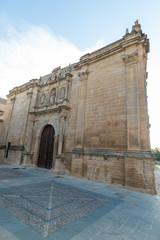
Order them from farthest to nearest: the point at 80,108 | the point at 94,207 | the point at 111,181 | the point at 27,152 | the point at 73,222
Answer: the point at 27,152
the point at 80,108
the point at 111,181
the point at 94,207
the point at 73,222

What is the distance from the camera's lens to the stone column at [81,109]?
29.2 ft

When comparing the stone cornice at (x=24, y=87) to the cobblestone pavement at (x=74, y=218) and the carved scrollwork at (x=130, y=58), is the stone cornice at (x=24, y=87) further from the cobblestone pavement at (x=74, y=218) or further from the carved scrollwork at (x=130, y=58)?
the cobblestone pavement at (x=74, y=218)

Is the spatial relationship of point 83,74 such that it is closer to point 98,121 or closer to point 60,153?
point 98,121

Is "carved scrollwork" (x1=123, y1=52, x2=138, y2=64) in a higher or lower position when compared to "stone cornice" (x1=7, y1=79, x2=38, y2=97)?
lower

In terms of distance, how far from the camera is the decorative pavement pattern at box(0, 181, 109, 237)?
2.69 metres

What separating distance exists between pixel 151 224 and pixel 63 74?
40.0ft

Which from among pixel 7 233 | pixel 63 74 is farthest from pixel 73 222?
pixel 63 74

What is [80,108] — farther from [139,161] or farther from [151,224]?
[151,224]

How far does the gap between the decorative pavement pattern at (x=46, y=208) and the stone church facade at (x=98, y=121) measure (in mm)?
2798

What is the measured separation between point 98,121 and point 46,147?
5544mm

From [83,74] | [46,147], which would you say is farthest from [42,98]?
[83,74]

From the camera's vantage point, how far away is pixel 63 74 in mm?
12578

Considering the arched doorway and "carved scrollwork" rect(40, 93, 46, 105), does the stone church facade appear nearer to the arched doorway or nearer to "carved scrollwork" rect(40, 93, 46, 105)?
the arched doorway

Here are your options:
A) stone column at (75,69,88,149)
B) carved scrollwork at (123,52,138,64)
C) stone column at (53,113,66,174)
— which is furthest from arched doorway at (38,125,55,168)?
carved scrollwork at (123,52,138,64)
